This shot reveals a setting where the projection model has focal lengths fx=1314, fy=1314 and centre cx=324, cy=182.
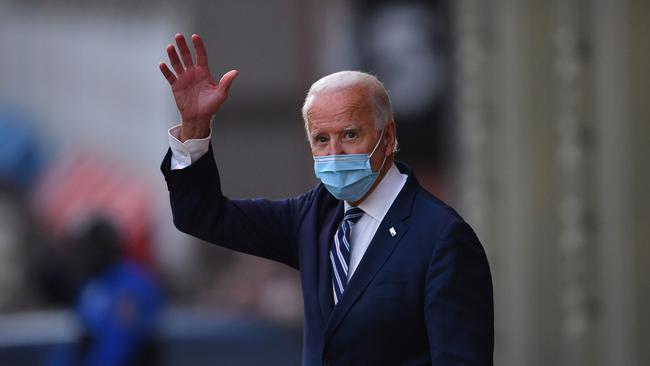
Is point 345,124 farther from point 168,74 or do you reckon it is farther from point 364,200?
point 168,74

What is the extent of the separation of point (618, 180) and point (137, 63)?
426cm

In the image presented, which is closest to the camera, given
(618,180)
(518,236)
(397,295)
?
(397,295)

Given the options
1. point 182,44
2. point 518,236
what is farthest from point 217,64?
point 182,44

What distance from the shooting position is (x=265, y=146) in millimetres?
9609

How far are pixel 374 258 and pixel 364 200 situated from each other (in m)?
0.19

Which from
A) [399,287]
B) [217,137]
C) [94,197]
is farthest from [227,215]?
[94,197]

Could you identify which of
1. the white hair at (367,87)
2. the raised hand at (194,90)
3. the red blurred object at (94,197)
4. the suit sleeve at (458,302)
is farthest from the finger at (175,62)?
the red blurred object at (94,197)

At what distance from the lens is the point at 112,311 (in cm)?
775

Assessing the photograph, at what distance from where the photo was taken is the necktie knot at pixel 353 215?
3141 millimetres

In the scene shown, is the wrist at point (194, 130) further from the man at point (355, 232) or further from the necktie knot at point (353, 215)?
the necktie knot at point (353, 215)

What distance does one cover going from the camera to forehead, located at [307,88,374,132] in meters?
3.04

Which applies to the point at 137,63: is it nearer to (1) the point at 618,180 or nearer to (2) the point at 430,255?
(1) the point at 618,180

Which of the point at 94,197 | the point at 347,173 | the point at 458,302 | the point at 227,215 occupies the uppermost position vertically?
the point at 347,173

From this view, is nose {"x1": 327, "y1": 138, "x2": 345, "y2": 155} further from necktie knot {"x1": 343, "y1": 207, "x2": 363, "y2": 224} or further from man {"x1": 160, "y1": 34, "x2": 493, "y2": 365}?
necktie knot {"x1": 343, "y1": 207, "x2": 363, "y2": 224}
